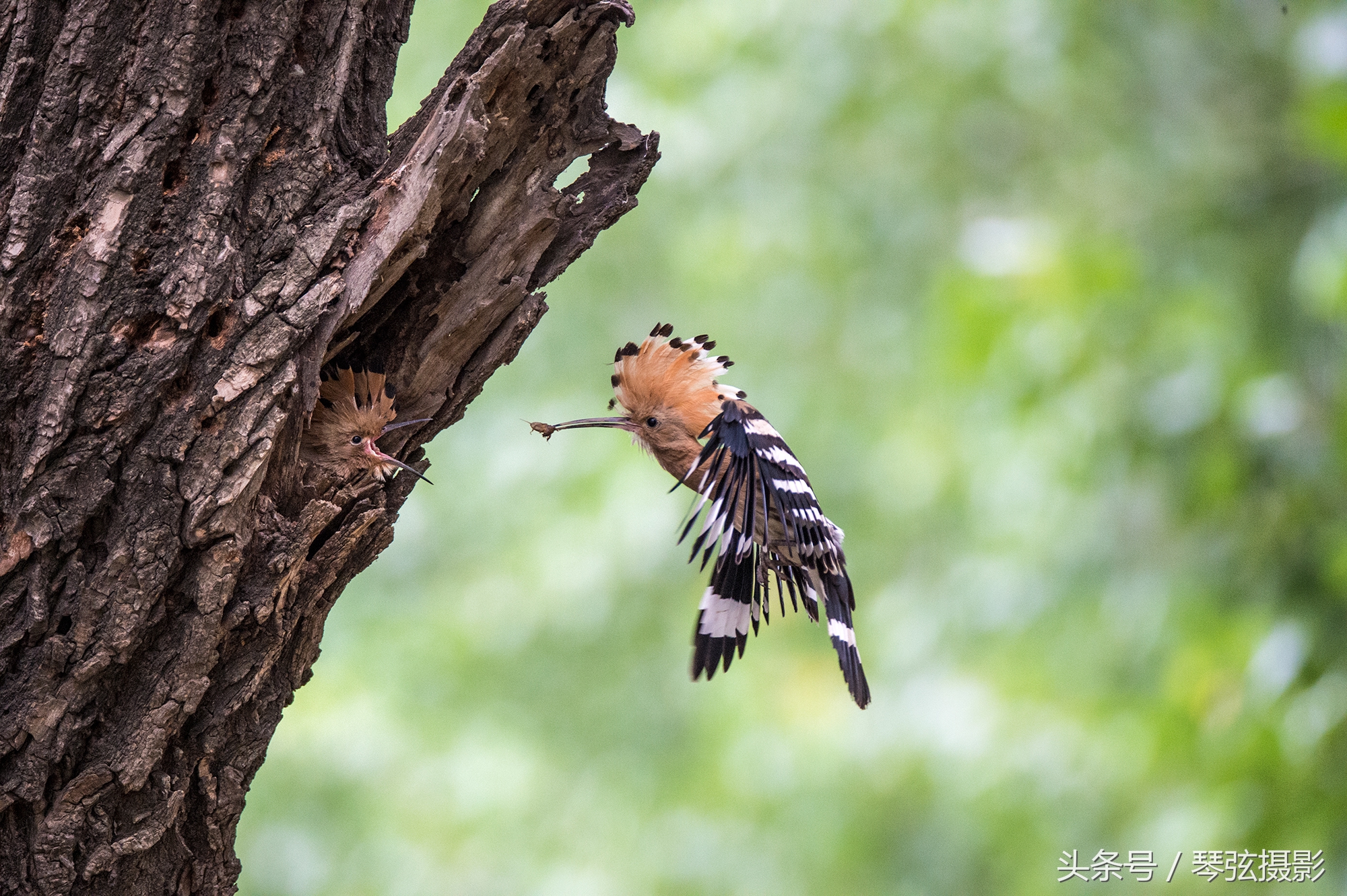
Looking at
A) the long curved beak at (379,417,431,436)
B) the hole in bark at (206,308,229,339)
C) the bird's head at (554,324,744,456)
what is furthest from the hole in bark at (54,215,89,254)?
the bird's head at (554,324,744,456)

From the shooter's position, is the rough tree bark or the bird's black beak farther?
the bird's black beak

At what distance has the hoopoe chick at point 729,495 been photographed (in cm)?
136

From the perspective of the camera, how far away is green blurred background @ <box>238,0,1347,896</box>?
2.46m

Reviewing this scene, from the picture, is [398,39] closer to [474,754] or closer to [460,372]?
[460,372]

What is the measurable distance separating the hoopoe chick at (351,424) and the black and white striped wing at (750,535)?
0.36m

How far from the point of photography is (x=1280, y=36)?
2902 millimetres

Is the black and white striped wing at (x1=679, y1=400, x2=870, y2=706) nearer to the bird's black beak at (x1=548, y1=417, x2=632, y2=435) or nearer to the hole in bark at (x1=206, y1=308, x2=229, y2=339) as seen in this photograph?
the bird's black beak at (x1=548, y1=417, x2=632, y2=435)

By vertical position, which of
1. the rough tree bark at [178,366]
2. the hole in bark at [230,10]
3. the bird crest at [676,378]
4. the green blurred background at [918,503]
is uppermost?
the green blurred background at [918,503]

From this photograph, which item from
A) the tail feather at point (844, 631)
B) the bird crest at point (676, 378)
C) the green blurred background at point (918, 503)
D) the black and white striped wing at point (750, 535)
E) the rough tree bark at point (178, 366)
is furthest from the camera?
the green blurred background at point (918, 503)

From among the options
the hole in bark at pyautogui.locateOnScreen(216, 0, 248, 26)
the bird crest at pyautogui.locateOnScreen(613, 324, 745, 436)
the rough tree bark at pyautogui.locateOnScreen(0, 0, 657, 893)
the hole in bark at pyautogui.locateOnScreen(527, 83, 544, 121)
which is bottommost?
the rough tree bark at pyautogui.locateOnScreen(0, 0, 657, 893)

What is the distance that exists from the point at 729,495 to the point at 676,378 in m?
0.29

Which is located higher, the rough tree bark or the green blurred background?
the green blurred background

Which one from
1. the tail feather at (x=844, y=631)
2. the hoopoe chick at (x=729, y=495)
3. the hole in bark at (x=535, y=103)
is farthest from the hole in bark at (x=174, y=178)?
the tail feather at (x=844, y=631)

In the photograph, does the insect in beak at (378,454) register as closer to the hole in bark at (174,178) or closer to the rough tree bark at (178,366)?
the rough tree bark at (178,366)
